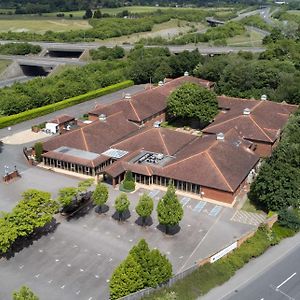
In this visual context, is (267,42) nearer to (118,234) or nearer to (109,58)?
(109,58)

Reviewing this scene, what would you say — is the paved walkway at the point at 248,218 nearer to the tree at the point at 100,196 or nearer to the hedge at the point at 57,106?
the tree at the point at 100,196

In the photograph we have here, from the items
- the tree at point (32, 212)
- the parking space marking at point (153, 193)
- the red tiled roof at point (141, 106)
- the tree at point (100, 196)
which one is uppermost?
the tree at point (32, 212)

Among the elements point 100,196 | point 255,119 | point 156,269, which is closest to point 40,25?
point 255,119

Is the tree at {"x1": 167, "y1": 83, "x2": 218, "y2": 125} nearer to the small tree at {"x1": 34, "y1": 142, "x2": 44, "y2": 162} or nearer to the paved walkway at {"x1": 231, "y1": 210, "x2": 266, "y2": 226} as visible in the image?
the small tree at {"x1": 34, "y1": 142, "x2": 44, "y2": 162}

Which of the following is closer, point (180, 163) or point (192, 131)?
point (180, 163)

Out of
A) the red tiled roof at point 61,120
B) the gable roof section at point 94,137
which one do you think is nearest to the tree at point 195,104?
the gable roof section at point 94,137

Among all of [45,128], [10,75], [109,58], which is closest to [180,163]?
[45,128]
